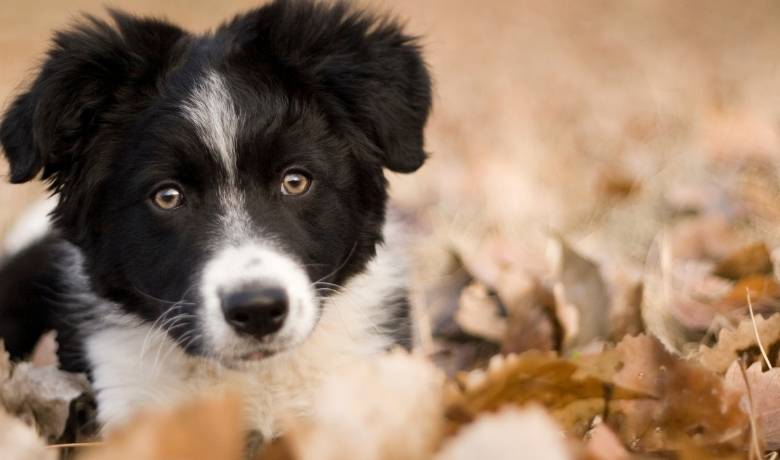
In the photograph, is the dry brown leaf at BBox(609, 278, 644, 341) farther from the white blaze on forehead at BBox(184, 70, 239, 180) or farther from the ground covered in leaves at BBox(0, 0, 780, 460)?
the white blaze on forehead at BBox(184, 70, 239, 180)

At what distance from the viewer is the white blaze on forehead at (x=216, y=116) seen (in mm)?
2562

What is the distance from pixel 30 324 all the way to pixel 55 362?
0.54m

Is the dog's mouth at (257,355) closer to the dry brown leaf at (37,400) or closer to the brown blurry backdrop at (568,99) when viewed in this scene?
the dry brown leaf at (37,400)

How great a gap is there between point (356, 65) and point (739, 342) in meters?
1.40

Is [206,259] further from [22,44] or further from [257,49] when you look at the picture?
[22,44]

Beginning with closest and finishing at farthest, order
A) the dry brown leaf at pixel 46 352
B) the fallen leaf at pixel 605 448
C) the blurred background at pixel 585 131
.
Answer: the fallen leaf at pixel 605 448 → the dry brown leaf at pixel 46 352 → the blurred background at pixel 585 131

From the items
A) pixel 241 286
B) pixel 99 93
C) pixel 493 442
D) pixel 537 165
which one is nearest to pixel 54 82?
pixel 99 93

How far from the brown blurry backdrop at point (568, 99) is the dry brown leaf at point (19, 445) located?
1698mm

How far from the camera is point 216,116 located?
8.54 feet

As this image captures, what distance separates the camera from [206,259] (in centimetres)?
242

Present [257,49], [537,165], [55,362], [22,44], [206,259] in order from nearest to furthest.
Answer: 1. [206,259]
2. [257,49]
3. [55,362]
4. [537,165]
5. [22,44]

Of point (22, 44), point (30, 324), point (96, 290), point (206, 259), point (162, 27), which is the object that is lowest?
point (22, 44)

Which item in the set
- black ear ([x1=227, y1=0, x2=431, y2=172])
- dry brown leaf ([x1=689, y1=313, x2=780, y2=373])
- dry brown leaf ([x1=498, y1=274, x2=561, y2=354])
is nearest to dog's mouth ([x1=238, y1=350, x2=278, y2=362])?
A: black ear ([x1=227, y1=0, x2=431, y2=172])

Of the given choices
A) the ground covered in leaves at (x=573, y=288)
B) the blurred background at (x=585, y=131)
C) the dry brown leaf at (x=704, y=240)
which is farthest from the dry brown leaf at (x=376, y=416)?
the dry brown leaf at (x=704, y=240)
